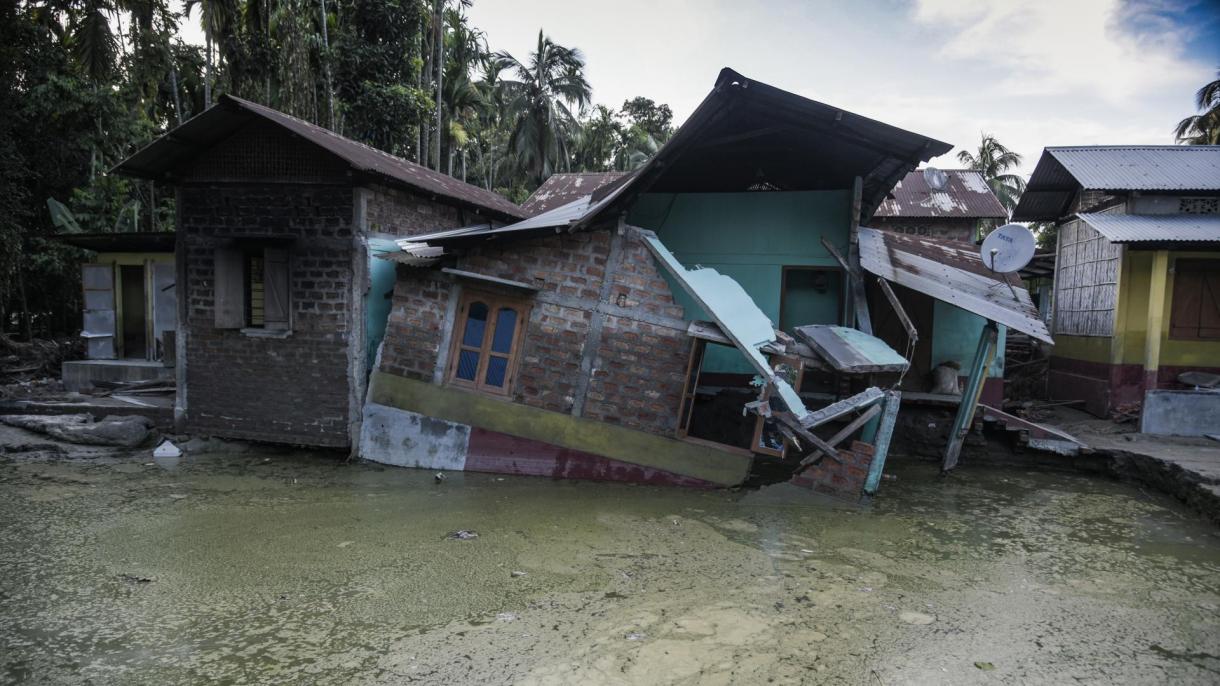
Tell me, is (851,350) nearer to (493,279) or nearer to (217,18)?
(493,279)

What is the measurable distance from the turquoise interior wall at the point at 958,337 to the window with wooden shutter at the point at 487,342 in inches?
248

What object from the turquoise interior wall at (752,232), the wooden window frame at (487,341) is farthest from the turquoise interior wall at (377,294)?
the turquoise interior wall at (752,232)

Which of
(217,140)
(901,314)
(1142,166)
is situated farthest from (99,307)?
(1142,166)

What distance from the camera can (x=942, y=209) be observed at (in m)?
18.5

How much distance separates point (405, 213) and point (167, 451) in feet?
13.9

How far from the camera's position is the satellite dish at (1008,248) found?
7.95m

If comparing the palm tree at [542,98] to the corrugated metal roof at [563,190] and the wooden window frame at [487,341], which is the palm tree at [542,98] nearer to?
the corrugated metal roof at [563,190]

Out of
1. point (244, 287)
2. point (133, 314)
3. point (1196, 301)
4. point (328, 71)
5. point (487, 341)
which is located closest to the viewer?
point (487, 341)

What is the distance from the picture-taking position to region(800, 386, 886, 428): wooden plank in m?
6.82

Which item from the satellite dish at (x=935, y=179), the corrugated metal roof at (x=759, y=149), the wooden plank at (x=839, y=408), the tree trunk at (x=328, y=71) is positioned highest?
the tree trunk at (x=328, y=71)

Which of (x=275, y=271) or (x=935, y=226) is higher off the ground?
(x=935, y=226)

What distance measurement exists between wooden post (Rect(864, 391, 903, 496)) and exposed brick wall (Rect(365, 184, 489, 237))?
6415 mm

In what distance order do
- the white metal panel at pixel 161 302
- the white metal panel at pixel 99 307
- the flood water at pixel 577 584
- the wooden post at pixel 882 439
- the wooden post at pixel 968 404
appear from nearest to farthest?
the flood water at pixel 577 584 < the wooden post at pixel 882 439 < the wooden post at pixel 968 404 < the white metal panel at pixel 99 307 < the white metal panel at pixel 161 302

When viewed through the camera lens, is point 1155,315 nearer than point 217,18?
Yes
